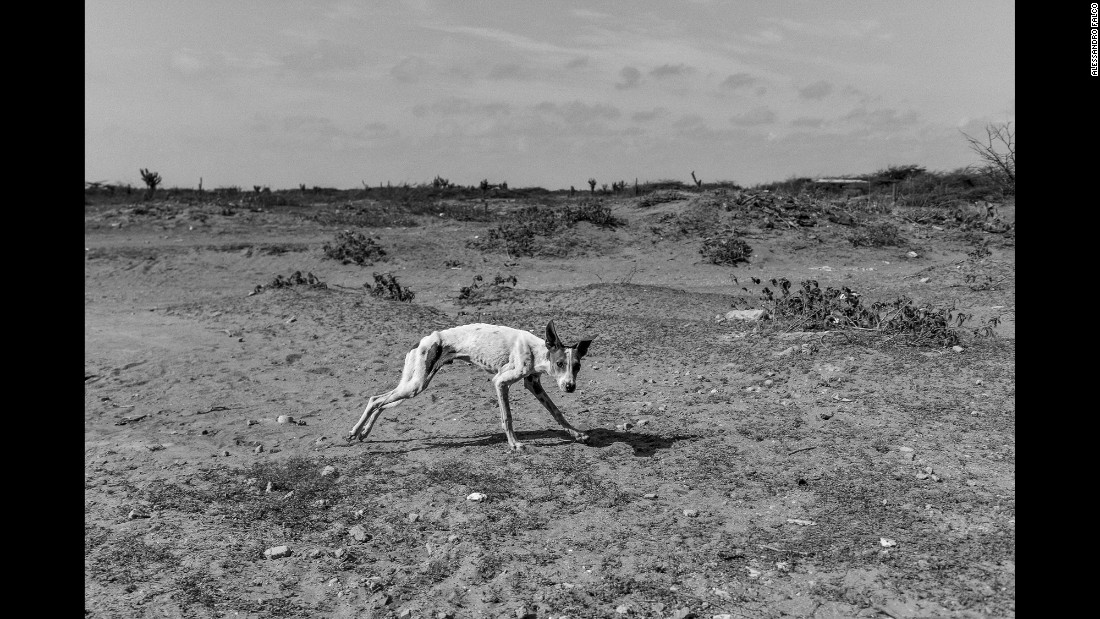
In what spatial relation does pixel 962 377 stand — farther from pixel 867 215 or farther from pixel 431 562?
pixel 867 215

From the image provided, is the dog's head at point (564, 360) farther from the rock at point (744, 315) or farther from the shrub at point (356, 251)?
the shrub at point (356, 251)

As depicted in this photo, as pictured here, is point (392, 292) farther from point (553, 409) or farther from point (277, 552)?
point (277, 552)

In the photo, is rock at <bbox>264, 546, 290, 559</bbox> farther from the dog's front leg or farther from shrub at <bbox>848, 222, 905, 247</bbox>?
shrub at <bbox>848, 222, 905, 247</bbox>

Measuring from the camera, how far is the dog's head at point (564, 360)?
6.84 m

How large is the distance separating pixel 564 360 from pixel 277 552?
264 centimetres

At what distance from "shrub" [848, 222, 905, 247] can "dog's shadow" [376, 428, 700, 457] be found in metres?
14.8

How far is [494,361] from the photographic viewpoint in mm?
7387

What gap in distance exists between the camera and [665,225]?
22.4 m

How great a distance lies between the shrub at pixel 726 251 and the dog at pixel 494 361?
1233 cm

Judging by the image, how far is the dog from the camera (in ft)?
23.7

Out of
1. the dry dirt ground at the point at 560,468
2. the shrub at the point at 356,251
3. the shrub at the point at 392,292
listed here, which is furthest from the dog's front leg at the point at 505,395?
the shrub at the point at 356,251

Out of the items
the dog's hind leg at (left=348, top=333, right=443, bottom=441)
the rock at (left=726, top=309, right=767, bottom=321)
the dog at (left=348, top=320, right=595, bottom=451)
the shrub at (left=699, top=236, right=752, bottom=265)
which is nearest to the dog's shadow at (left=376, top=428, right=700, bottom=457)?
the dog at (left=348, top=320, right=595, bottom=451)

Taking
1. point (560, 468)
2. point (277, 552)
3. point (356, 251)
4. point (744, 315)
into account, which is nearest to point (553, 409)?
point (560, 468)
